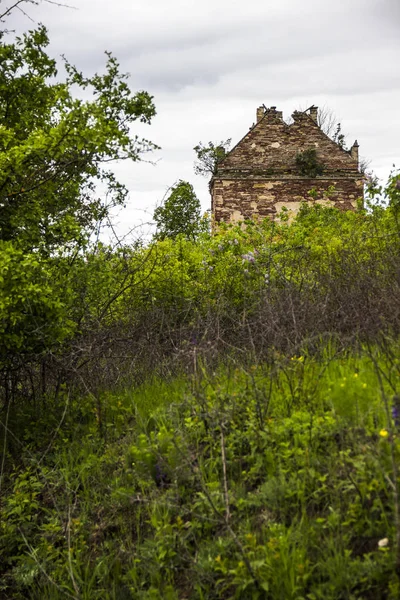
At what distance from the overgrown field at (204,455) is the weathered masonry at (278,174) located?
56.1 feet

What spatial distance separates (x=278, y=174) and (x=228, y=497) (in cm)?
2185

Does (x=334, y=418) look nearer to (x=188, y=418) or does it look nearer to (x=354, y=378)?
(x=354, y=378)

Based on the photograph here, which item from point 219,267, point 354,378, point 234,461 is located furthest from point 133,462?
point 219,267

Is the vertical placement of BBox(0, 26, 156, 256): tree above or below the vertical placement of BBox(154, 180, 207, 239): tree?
below

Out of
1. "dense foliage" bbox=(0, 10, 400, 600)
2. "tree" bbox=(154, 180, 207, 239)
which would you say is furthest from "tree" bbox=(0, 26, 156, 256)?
"tree" bbox=(154, 180, 207, 239)

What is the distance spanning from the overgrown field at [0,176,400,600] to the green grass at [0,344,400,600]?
15 millimetres

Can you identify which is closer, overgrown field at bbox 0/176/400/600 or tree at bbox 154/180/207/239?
overgrown field at bbox 0/176/400/600

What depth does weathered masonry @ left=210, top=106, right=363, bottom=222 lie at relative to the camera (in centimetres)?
2456

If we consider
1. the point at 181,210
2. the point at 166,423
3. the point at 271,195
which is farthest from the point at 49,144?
the point at 181,210

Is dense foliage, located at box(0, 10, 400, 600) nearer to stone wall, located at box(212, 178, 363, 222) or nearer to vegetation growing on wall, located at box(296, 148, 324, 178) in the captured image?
stone wall, located at box(212, 178, 363, 222)

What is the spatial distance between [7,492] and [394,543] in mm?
3734

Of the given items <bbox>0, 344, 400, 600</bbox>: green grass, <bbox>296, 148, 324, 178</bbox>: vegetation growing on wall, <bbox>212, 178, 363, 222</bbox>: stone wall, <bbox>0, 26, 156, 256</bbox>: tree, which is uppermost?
<bbox>296, 148, 324, 178</bbox>: vegetation growing on wall

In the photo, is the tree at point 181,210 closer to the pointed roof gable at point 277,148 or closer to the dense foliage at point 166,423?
the pointed roof gable at point 277,148

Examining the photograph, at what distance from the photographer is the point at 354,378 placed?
15.1 ft
